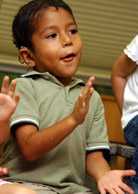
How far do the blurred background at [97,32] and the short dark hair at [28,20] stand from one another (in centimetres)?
77

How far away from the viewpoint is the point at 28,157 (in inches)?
50.8

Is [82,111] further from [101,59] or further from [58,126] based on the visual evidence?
[101,59]

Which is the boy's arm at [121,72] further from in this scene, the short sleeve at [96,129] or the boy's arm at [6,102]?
the boy's arm at [6,102]

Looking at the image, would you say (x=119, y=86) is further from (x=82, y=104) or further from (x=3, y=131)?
(x=3, y=131)

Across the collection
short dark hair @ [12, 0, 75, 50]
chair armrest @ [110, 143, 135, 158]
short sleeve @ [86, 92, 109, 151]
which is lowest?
chair armrest @ [110, 143, 135, 158]

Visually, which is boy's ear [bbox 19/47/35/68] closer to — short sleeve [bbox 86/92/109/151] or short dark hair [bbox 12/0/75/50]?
short dark hair [bbox 12/0/75/50]

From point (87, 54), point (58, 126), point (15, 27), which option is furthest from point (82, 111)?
point (87, 54)

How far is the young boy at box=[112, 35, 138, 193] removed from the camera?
1.43 metres

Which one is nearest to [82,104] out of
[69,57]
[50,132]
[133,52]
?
[50,132]

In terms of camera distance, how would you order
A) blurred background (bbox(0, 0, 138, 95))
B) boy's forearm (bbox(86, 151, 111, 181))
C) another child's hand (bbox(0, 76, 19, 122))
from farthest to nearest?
blurred background (bbox(0, 0, 138, 95))
boy's forearm (bbox(86, 151, 111, 181))
another child's hand (bbox(0, 76, 19, 122))

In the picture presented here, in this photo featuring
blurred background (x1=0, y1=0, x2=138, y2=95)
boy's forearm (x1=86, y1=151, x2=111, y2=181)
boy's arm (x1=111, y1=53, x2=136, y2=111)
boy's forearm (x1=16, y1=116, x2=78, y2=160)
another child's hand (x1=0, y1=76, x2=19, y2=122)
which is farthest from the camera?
blurred background (x1=0, y1=0, x2=138, y2=95)

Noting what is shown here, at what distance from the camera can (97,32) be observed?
2381mm

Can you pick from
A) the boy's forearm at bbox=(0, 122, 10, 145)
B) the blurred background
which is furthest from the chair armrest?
the blurred background

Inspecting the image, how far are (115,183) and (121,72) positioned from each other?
433 millimetres
